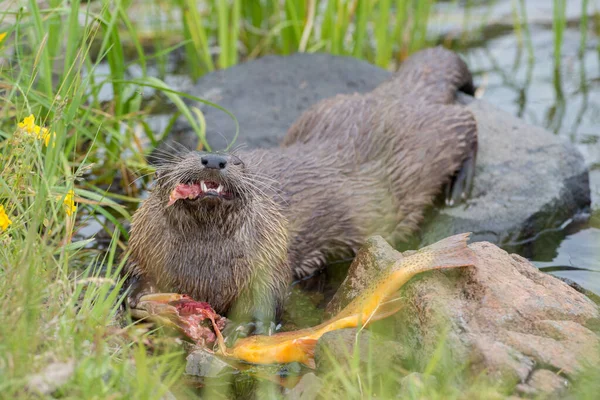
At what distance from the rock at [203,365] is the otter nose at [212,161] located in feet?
2.30

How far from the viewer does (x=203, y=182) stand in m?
3.38

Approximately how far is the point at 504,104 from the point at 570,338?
410 cm

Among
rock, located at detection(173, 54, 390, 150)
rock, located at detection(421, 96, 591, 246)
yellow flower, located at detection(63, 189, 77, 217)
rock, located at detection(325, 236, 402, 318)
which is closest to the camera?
yellow flower, located at detection(63, 189, 77, 217)

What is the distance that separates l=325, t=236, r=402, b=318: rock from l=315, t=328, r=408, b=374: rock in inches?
14.9

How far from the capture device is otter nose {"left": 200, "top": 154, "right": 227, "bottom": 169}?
10.6 ft

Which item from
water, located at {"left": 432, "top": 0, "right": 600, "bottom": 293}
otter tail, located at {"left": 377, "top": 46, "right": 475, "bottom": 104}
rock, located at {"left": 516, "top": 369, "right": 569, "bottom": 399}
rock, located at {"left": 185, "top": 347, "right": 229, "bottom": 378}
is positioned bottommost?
water, located at {"left": 432, "top": 0, "right": 600, "bottom": 293}

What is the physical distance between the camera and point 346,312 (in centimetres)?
327

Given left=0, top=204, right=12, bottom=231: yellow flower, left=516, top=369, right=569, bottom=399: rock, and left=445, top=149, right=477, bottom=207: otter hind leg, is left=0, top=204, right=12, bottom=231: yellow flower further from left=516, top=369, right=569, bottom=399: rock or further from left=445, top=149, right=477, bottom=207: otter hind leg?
left=445, top=149, right=477, bottom=207: otter hind leg

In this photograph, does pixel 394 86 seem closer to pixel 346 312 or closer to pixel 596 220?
pixel 596 220

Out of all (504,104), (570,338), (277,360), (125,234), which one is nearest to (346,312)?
(277,360)

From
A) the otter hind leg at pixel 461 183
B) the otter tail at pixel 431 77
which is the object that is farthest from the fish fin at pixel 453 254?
the otter tail at pixel 431 77

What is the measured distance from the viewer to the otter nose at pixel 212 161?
10.6ft

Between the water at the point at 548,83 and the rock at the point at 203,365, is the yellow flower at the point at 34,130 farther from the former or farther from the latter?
the water at the point at 548,83

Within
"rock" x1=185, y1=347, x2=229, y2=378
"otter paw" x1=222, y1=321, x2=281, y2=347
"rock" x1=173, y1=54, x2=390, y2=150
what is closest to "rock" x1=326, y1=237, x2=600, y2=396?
"rock" x1=185, y1=347, x2=229, y2=378
